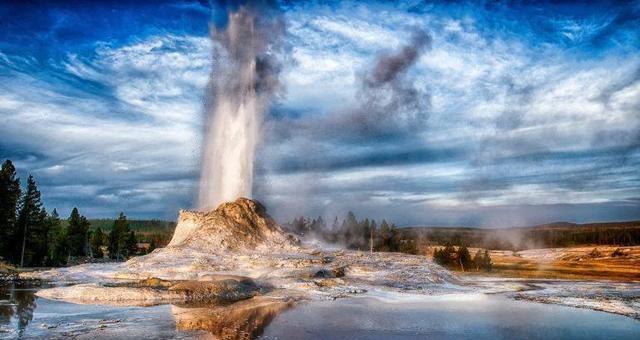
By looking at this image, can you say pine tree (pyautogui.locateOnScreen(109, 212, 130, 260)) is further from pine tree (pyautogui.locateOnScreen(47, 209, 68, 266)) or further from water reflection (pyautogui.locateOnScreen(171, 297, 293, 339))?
water reflection (pyautogui.locateOnScreen(171, 297, 293, 339))

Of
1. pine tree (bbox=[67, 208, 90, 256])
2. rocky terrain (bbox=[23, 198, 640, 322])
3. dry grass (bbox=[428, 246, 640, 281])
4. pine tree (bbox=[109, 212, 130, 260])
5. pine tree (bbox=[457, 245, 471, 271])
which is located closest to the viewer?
rocky terrain (bbox=[23, 198, 640, 322])

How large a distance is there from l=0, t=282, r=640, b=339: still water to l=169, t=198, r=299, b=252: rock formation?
21.3m

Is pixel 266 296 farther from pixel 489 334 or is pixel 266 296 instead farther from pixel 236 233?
pixel 236 233

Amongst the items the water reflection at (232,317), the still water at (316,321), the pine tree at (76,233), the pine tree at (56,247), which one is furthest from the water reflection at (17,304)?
the pine tree at (76,233)

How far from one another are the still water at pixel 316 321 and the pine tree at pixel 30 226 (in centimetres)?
3778

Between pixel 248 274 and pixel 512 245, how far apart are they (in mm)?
102473

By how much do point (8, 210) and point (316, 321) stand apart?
5323 cm

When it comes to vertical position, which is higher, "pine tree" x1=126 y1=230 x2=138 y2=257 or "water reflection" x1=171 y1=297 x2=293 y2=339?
"pine tree" x1=126 y1=230 x2=138 y2=257

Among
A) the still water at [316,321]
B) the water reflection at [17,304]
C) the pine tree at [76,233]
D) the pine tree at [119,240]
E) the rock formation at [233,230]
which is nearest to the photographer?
the still water at [316,321]

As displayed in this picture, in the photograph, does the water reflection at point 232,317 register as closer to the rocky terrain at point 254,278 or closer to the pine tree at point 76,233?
the rocky terrain at point 254,278

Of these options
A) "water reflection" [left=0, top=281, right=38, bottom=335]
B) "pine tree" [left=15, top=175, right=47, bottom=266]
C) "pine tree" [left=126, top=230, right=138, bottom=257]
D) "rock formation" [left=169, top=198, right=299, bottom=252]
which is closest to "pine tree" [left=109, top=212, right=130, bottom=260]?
"pine tree" [left=126, top=230, right=138, bottom=257]

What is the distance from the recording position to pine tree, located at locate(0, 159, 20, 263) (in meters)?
58.8

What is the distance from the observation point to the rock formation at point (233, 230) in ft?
160

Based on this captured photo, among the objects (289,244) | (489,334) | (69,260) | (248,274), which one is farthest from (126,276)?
(69,260)
